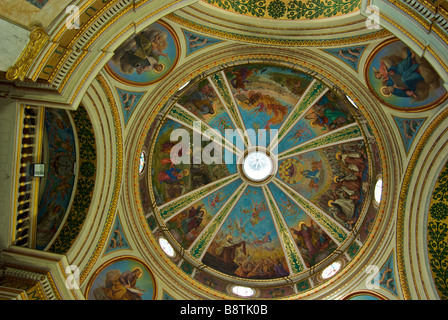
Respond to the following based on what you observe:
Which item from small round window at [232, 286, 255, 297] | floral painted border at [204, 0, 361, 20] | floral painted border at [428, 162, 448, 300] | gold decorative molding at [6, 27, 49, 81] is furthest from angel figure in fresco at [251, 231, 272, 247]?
gold decorative molding at [6, 27, 49, 81]

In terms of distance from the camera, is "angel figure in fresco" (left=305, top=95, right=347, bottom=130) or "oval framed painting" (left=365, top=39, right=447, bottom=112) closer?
"oval framed painting" (left=365, top=39, right=447, bottom=112)

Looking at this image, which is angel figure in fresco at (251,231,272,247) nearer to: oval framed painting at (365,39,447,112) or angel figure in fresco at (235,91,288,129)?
angel figure in fresco at (235,91,288,129)

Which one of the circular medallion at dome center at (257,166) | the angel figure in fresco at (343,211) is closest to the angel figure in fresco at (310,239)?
the angel figure in fresco at (343,211)

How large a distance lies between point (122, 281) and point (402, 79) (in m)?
10.4

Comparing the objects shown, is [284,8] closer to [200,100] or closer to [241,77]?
[241,77]

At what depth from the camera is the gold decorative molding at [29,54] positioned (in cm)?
655

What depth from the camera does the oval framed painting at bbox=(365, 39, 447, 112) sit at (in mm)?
10555

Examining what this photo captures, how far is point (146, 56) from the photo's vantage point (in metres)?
11.8

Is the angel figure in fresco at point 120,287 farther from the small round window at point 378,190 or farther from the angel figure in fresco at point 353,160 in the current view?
the angel figure in fresco at point 353,160

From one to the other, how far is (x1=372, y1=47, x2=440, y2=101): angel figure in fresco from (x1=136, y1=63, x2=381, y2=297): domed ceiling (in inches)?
79.1

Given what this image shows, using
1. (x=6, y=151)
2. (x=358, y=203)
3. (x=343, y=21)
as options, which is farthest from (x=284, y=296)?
(x=6, y=151)

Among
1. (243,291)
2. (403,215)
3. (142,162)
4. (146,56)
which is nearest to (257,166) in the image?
(243,291)

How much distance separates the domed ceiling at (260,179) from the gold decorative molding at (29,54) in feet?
23.0

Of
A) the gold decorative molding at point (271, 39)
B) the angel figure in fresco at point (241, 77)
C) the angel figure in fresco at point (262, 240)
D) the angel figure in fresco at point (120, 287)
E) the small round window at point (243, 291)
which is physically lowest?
the angel figure in fresco at point (120, 287)
